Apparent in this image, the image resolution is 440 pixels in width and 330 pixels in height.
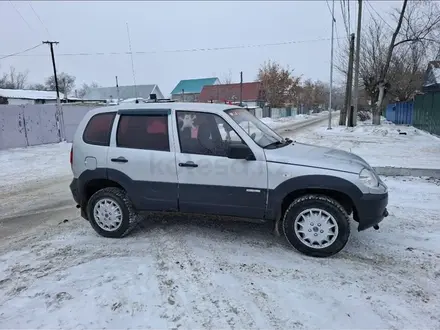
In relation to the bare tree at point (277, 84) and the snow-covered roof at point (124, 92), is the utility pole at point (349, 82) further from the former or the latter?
Result: the snow-covered roof at point (124, 92)

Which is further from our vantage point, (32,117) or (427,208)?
(32,117)

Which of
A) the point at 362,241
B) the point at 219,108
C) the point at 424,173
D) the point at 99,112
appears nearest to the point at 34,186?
the point at 99,112

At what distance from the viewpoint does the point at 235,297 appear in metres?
3.06

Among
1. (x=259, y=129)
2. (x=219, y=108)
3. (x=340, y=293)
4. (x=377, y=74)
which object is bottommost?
(x=340, y=293)

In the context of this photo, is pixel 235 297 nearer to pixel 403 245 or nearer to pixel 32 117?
pixel 403 245

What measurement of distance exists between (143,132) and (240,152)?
1.38 metres

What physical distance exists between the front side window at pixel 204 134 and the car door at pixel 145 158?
0.18 metres

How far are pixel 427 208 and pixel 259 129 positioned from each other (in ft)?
11.2

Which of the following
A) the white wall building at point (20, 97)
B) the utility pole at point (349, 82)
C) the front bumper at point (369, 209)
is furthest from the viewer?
the white wall building at point (20, 97)

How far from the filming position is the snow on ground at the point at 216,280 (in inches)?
109

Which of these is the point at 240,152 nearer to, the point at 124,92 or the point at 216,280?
the point at 216,280

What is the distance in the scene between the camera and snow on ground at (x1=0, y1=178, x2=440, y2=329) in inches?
109

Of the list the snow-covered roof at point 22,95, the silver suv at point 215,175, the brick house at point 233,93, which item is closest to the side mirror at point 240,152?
the silver suv at point 215,175

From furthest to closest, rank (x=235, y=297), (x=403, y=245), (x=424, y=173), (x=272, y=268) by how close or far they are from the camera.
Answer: (x=424, y=173) → (x=403, y=245) → (x=272, y=268) → (x=235, y=297)
